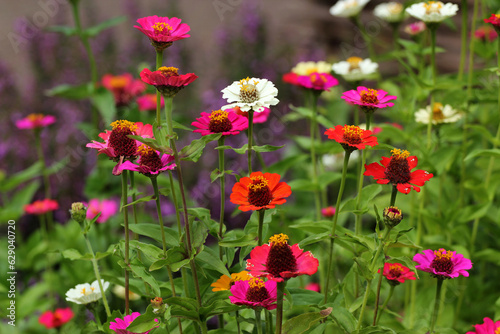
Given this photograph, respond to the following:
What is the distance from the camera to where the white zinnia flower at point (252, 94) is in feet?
2.33

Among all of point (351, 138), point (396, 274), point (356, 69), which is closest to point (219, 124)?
point (351, 138)

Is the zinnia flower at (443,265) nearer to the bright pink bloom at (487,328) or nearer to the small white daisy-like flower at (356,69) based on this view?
the bright pink bloom at (487,328)

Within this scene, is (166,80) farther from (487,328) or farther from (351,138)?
(487,328)

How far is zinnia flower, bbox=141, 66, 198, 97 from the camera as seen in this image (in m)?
0.62

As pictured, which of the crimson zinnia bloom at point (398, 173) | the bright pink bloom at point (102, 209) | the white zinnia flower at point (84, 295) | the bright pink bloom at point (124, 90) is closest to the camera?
the crimson zinnia bloom at point (398, 173)

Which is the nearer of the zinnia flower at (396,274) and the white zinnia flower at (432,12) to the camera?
the zinnia flower at (396,274)

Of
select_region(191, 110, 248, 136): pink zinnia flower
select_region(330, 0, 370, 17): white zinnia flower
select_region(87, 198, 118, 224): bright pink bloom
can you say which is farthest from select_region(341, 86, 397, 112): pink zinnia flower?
select_region(87, 198, 118, 224): bright pink bloom

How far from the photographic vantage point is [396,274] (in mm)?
780

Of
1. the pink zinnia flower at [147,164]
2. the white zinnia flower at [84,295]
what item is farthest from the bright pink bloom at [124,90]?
the pink zinnia flower at [147,164]

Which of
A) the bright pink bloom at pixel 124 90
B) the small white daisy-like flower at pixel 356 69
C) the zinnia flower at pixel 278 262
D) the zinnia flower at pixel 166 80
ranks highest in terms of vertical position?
the zinnia flower at pixel 166 80

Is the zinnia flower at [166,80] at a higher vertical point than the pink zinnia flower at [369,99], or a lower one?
higher

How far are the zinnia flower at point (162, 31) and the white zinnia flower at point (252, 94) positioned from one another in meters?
0.11

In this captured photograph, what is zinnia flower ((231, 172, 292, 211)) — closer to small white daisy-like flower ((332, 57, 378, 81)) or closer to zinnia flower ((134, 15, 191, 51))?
zinnia flower ((134, 15, 191, 51))

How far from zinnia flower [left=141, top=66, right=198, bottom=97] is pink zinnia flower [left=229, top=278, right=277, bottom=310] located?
259 mm
